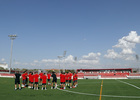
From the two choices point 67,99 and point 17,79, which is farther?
point 17,79

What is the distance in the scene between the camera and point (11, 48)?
158 feet

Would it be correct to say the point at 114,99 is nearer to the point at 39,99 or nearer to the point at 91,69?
the point at 39,99

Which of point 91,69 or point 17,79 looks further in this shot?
point 91,69

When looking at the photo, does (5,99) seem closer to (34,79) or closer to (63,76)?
(34,79)

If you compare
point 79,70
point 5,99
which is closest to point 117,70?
point 79,70

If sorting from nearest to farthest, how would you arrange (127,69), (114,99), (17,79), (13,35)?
(114,99)
(17,79)
(13,35)
(127,69)

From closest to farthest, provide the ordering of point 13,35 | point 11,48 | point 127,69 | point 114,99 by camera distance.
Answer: point 114,99
point 11,48
point 13,35
point 127,69

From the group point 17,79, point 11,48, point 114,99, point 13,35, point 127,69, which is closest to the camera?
point 114,99

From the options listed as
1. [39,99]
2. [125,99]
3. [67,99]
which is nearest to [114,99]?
[125,99]

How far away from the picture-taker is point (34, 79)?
16000mm

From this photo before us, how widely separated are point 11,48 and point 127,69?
83782 mm

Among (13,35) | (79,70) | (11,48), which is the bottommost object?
(79,70)

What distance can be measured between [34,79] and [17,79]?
1829mm

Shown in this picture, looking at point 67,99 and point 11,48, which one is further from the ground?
point 11,48
